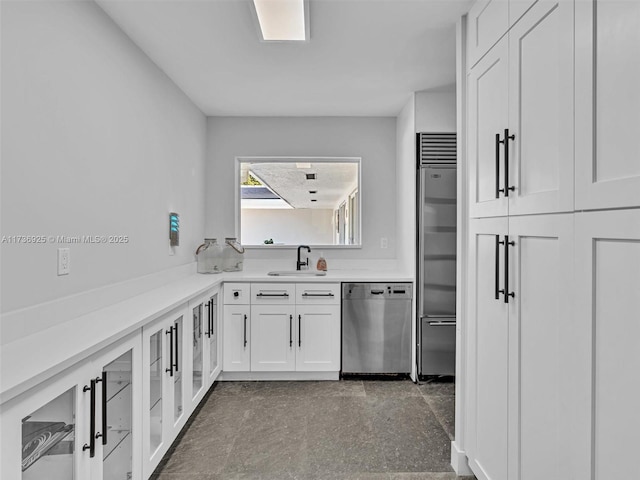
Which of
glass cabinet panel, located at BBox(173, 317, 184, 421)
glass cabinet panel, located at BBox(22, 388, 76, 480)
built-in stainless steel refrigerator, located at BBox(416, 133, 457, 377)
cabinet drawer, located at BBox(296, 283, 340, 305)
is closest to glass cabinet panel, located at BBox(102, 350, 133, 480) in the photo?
glass cabinet panel, located at BBox(22, 388, 76, 480)

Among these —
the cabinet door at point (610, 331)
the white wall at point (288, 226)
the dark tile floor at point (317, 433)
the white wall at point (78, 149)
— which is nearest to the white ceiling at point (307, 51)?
the white wall at point (78, 149)

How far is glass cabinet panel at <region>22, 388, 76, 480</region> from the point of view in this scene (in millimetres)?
1187

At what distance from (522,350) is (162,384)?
1.76 m

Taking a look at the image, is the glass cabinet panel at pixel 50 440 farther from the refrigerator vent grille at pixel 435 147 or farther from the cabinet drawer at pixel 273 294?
the refrigerator vent grille at pixel 435 147

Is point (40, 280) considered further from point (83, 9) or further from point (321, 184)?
point (321, 184)

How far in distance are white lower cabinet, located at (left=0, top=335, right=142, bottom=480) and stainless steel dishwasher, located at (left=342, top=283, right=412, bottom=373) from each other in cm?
200

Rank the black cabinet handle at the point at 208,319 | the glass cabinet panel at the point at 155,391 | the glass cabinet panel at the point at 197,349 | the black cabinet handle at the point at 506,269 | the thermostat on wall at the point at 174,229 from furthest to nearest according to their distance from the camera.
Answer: the thermostat on wall at the point at 174,229 → the black cabinet handle at the point at 208,319 → the glass cabinet panel at the point at 197,349 → the glass cabinet panel at the point at 155,391 → the black cabinet handle at the point at 506,269

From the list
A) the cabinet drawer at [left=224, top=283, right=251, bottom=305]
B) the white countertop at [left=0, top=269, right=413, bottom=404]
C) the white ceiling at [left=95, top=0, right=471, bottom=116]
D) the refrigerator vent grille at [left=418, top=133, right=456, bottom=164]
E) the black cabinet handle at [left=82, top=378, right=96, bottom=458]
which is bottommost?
the black cabinet handle at [left=82, top=378, right=96, bottom=458]

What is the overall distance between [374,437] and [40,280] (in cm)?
204

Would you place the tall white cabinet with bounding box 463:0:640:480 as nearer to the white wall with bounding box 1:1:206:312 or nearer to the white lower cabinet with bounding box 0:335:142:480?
the white lower cabinet with bounding box 0:335:142:480

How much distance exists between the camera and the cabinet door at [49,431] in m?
1.08

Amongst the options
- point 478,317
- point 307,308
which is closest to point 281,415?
point 307,308

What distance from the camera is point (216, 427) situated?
2.66 metres

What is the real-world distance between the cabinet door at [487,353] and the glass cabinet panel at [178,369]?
1635 mm
